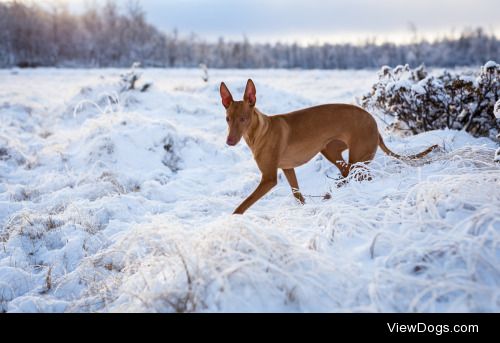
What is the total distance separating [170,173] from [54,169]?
212 cm

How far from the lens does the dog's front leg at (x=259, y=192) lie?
14.0 feet

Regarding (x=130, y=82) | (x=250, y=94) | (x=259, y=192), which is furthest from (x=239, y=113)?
(x=130, y=82)

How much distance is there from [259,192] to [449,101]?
4555mm

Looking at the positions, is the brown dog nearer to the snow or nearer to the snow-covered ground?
the snow-covered ground

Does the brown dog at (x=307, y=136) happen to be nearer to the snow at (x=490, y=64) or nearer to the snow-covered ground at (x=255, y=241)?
the snow-covered ground at (x=255, y=241)

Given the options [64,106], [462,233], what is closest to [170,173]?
[462,233]

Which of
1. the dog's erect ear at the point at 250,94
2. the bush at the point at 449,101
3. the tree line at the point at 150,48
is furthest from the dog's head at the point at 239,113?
the tree line at the point at 150,48

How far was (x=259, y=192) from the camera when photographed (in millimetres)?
4453

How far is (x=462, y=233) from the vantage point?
237 cm

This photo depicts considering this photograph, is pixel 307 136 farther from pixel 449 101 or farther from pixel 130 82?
pixel 130 82

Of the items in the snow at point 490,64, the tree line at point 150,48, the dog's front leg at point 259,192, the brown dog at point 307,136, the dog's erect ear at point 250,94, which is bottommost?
the dog's front leg at point 259,192

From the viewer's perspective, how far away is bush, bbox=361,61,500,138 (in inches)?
264

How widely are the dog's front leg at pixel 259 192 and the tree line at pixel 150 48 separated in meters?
63.3

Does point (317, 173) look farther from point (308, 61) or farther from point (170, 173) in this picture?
point (308, 61)
